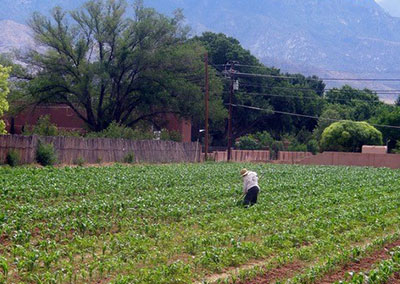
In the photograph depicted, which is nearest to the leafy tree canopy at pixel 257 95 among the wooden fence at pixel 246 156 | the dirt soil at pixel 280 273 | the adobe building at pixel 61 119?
the wooden fence at pixel 246 156

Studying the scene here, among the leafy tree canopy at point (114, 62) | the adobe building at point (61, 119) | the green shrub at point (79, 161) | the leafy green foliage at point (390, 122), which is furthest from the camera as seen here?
the leafy green foliage at point (390, 122)

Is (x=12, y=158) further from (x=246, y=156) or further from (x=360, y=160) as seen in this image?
(x=360, y=160)

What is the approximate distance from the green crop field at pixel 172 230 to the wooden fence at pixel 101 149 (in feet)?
27.2

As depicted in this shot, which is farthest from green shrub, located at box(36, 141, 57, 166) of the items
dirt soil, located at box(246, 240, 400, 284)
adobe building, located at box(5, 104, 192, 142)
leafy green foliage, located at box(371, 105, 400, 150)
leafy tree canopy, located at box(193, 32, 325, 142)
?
leafy green foliage, located at box(371, 105, 400, 150)

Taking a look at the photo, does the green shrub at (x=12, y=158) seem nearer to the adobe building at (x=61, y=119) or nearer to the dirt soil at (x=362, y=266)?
the dirt soil at (x=362, y=266)

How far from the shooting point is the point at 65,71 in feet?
179

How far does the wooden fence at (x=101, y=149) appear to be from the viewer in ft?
114

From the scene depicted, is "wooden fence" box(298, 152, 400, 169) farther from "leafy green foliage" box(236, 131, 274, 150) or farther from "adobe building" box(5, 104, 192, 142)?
"adobe building" box(5, 104, 192, 142)

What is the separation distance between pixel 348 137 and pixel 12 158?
1563 inches

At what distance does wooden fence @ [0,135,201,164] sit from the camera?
34.7 m

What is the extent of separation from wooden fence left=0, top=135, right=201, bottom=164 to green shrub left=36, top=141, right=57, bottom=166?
332 millimetres

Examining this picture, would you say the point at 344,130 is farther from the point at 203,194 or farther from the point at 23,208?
the point at 23,208

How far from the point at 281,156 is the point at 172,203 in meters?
48.1

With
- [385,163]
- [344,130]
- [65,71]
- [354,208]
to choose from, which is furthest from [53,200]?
[344,130]
